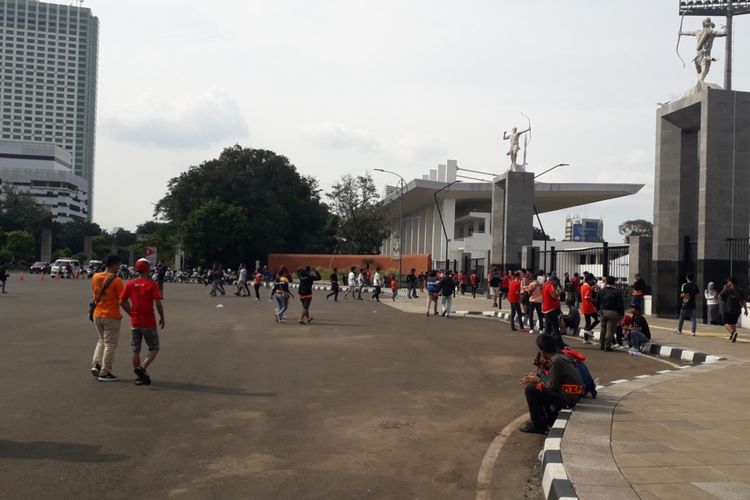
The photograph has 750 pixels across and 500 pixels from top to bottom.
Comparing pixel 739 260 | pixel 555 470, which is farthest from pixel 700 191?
pixel 555 470

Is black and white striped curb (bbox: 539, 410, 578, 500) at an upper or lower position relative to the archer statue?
lower

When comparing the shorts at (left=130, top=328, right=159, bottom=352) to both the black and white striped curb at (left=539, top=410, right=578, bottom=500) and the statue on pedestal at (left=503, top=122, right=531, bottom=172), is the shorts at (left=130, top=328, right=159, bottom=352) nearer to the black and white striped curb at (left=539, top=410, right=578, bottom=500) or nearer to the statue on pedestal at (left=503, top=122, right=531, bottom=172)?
the black and white striped curb at (left=539, top=410, right=578, bottom=500)

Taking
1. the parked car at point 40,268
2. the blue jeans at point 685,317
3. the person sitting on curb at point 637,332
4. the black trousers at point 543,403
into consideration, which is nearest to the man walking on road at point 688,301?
the blue jeans at point 685,317

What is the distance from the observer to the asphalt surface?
5422mm

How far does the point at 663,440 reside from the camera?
6512mm

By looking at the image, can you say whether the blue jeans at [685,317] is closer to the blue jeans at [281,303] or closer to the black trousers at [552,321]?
the black trousers at [552,321]

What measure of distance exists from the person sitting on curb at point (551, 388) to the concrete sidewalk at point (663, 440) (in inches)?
8.9

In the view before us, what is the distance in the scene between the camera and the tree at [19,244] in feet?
278

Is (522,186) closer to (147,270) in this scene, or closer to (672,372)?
(672,372)

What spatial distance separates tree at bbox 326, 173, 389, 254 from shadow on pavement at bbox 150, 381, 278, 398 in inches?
2475

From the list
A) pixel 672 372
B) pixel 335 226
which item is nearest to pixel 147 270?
pixel 672 372

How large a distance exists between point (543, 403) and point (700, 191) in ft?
57.8

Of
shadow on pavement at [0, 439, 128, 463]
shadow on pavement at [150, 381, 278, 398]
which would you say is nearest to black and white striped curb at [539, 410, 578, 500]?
shadow on pavement at [0, 439, 128, 463]

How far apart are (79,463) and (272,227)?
65.0 metres
